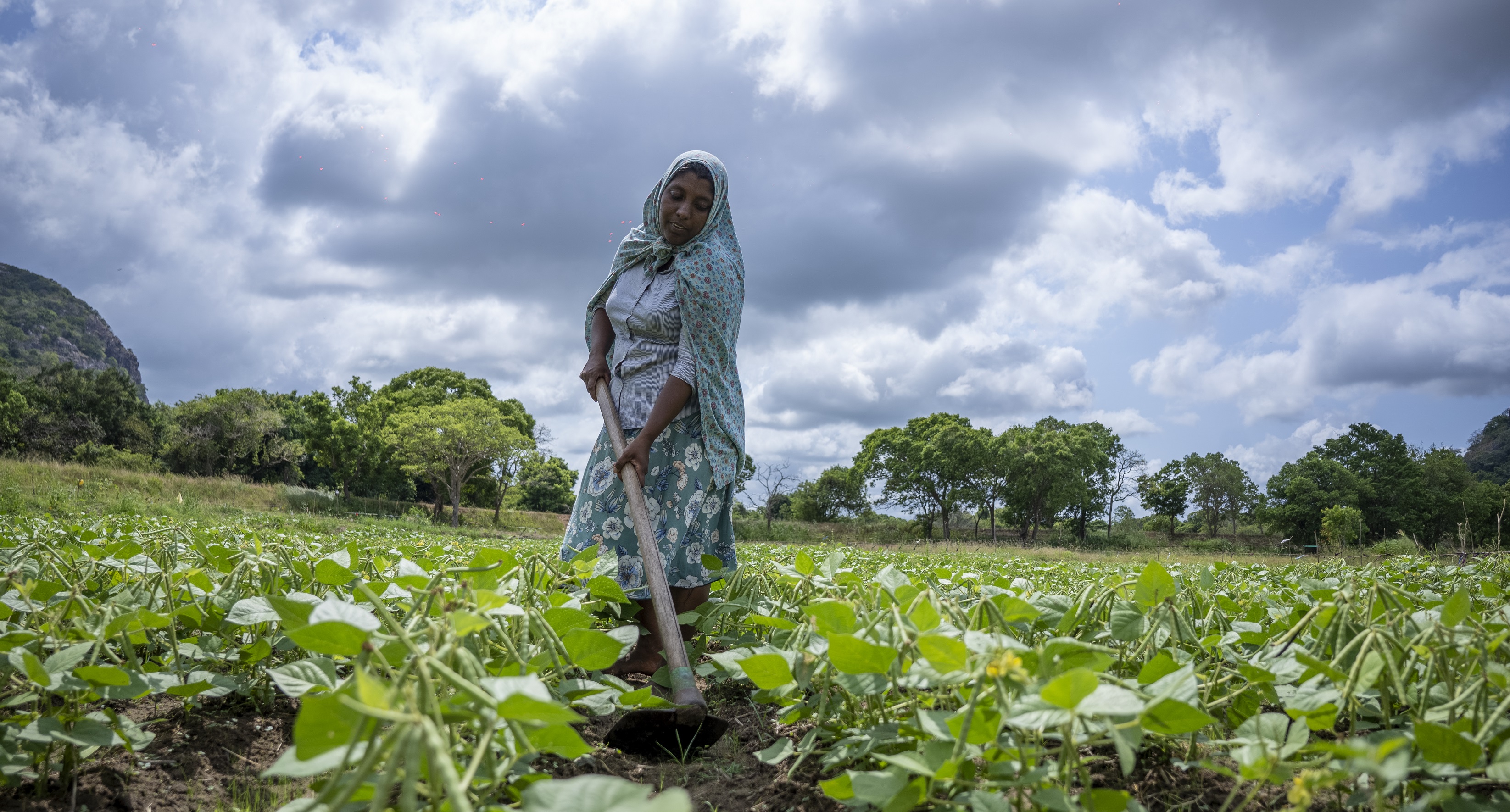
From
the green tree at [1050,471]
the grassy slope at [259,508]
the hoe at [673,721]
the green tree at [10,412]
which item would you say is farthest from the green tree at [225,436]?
the hoe at [673,721]

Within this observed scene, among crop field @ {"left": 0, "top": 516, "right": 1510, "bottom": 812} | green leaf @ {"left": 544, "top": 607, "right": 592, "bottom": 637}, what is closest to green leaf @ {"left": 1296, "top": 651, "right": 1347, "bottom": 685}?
crop field @ {"left": 0, "top": 516, "right": 1510, "bottom": 812}

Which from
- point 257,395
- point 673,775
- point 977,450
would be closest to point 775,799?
point 673,775

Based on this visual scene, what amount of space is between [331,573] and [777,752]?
3.69 feet

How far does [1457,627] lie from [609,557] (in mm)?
1972

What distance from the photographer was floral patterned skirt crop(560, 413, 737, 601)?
278cm

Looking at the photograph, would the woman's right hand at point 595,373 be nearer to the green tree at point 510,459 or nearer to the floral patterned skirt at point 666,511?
the floral patterned skirt at point 666,511

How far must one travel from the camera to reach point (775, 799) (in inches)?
53.6

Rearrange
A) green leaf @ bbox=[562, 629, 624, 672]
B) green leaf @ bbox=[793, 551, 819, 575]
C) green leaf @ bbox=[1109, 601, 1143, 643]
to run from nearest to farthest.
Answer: green leaf @ bbox=[562, 629, 624, 672] → green leaf @ bbox=[1109, 601, 1143, 643] → green leaf @ bbox=[793, 551, 819, 575]

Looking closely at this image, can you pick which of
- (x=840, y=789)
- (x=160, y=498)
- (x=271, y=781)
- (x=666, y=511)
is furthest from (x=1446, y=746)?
(x=160, y=498)

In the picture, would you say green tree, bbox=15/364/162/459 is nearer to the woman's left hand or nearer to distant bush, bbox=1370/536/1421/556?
the woman's left hand

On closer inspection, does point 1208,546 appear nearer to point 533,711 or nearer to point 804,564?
point 804,564

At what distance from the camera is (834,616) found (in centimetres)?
125

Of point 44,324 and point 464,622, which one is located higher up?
point 44,324

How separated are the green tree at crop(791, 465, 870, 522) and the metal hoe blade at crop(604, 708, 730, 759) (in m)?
45.1
